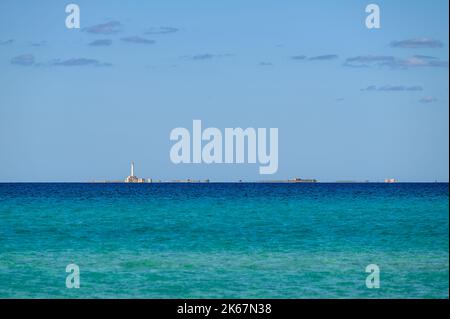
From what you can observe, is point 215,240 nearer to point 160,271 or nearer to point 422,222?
point 160,271

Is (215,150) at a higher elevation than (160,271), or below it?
higher

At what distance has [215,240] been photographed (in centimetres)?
4084

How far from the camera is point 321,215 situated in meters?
57.1

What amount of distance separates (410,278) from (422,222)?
26.2m

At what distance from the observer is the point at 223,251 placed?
3519cm

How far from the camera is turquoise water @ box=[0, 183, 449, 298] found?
81.5ft

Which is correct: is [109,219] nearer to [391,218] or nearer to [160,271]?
[391,218]

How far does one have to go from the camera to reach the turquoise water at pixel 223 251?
24844 millimetres
